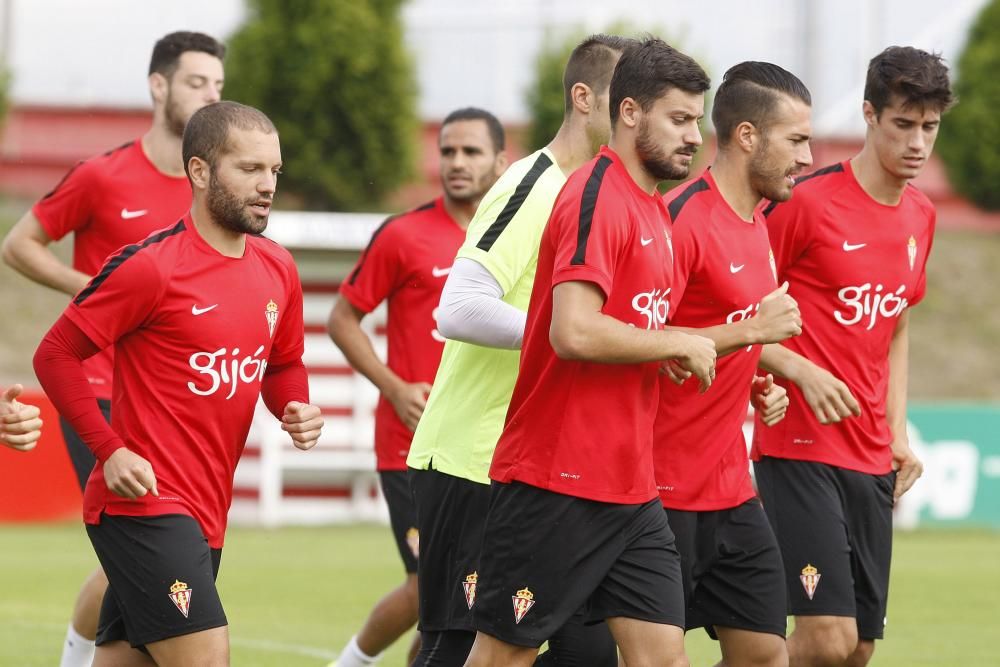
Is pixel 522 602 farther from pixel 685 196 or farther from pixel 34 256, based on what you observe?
pixel 34 256

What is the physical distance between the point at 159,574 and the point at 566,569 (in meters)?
1.31

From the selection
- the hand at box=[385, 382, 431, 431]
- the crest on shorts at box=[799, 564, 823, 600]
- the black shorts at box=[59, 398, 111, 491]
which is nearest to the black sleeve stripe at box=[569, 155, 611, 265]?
the crest on shorts at box=[799, 564, 823, 600]

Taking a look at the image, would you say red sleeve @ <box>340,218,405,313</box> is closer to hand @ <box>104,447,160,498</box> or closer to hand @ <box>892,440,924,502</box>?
hand @ <box>892,440,924,502</box>

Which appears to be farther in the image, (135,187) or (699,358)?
(135,187)

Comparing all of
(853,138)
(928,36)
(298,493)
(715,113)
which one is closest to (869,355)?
(715,113)

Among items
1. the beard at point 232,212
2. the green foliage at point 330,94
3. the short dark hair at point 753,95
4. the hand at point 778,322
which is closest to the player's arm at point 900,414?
the short dark hair at point 753,95

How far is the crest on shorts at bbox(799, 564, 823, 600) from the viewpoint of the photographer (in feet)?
21.7

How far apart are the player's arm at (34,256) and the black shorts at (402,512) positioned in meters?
1.73

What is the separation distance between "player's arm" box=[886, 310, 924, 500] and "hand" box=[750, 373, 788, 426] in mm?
1254

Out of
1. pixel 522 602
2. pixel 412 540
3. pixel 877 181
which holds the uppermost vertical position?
pixel 877 181

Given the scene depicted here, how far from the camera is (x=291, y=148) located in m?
24.8

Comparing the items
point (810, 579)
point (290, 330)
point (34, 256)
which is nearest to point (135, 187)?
point (34, 256)

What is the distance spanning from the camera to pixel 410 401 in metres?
7.35

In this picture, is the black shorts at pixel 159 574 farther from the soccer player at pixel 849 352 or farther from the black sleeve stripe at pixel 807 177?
the black sleeve stripe at pixel 807 177
